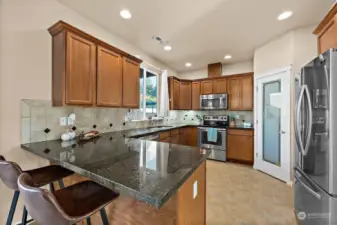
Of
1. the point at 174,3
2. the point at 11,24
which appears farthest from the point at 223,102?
the point at 11,24

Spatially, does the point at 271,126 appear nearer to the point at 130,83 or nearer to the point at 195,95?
the point at 195,95

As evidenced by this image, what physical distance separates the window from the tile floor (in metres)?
2.15

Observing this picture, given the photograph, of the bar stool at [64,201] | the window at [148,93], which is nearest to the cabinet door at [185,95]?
the window at [148,93]

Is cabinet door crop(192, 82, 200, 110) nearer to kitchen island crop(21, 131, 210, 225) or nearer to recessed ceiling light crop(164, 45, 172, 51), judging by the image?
recessed ceiling light crop(164, 45, 172, 51)

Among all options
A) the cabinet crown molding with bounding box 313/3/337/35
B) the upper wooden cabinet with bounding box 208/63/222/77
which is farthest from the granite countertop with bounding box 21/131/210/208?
the upper wooden cabinet with bounding box 208/63/222/77

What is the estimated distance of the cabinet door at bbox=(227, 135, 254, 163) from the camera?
156 inches

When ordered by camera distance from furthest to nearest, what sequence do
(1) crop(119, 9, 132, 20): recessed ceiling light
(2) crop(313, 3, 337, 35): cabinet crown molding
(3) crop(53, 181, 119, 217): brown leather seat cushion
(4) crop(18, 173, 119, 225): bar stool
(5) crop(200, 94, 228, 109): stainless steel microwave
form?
1. (5) crop(200, 94, 228, 109): stainless steel microwave
2. (1) crop(119, 9, 132, 20): recessed ceiling light
3. (2) crop(313, 3, 337, 35): cabinet crown molding
4. (3) crop(53, 181, 119, 217): brown leather seat cushion
5. (4) crop(18, 173, 119, 225): bar stool

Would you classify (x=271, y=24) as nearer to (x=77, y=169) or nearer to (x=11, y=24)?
(x=77, y=169)

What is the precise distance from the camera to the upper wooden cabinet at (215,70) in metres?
4.82

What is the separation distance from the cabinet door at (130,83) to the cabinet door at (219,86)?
8.56ft

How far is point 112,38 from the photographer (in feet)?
9.95

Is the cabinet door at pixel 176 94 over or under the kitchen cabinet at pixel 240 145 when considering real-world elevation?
over

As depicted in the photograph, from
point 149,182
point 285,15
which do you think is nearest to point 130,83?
point 149,182

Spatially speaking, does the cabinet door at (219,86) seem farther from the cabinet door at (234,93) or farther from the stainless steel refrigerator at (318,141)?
the stainless steel refrigerator at (318,141)
